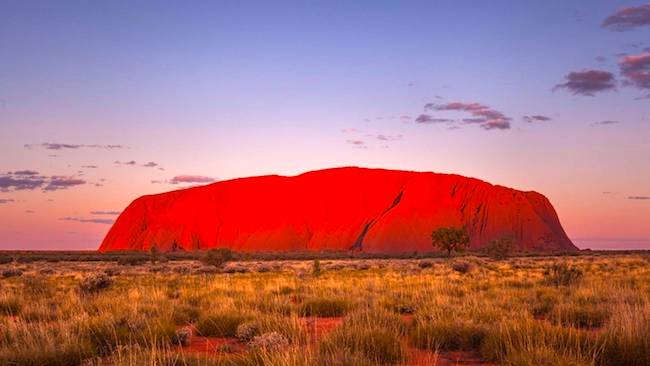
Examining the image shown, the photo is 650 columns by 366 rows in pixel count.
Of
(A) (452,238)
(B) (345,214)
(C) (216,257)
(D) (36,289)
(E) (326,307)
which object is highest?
(B) (345,214)

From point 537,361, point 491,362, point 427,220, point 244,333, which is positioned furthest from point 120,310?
point 427,220

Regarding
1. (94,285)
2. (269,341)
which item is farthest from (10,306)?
(269,341)

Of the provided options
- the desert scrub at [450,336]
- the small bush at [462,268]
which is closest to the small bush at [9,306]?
the desert scrub at [450,336]

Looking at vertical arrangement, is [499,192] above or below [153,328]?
above

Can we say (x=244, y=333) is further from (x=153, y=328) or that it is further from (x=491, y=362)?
(x=491, y=362)

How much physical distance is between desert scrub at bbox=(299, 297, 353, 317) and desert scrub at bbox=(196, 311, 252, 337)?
1871mm

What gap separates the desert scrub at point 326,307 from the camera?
36.3ft

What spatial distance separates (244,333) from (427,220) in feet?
273

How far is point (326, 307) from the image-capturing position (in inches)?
444

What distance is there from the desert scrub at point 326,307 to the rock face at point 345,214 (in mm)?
74227

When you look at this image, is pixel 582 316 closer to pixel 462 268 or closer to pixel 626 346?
pixel 626 346

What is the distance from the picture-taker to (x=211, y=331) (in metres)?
9.12

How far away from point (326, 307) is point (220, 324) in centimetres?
270

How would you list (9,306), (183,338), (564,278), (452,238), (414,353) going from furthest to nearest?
1. (452,238)
2. (564,278)
3. (9,306)
4. (183,338)
5. (414,353)
